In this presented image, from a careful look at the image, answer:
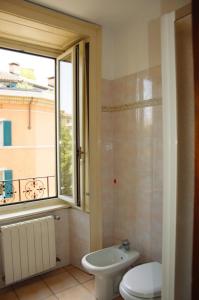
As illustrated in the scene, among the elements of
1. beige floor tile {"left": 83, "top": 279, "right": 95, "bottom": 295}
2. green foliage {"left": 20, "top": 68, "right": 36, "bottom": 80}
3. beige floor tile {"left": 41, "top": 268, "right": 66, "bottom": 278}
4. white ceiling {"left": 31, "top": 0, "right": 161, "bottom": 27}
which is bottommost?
beige floor tile {"left": 83, "top": 279, "right": 95, "bottom": 295}

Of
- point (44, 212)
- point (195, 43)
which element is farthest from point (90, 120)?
point (195, 43)

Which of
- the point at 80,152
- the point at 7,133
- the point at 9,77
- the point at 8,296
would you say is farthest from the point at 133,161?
the point at 8,296

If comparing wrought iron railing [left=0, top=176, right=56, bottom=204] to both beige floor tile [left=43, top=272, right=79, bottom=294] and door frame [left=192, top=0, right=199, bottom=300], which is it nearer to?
beige floor tile [left=43, top=272, right=79, bottom=294]

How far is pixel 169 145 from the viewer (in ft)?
4.00

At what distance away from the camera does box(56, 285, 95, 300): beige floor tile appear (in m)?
2.10

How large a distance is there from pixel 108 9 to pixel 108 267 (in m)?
2.16

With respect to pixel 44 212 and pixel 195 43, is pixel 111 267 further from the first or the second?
pixel 195 43

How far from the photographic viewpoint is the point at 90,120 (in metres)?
2.34

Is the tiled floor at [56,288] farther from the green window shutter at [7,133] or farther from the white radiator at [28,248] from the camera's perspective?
the green window shutter at [7,133]

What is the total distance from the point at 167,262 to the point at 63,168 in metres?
1.64

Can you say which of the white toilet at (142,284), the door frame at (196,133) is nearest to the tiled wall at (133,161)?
the white toilet at (142,284)

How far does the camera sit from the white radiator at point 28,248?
2.14 meters

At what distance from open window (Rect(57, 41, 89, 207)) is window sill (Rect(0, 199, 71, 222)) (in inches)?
3.9

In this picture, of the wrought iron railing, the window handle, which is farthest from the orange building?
the window handle
